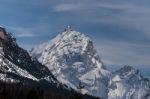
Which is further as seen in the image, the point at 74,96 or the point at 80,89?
the point at 74,96

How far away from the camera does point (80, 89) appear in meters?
140

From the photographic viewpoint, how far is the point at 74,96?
174 meters

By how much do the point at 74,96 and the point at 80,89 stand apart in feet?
115
